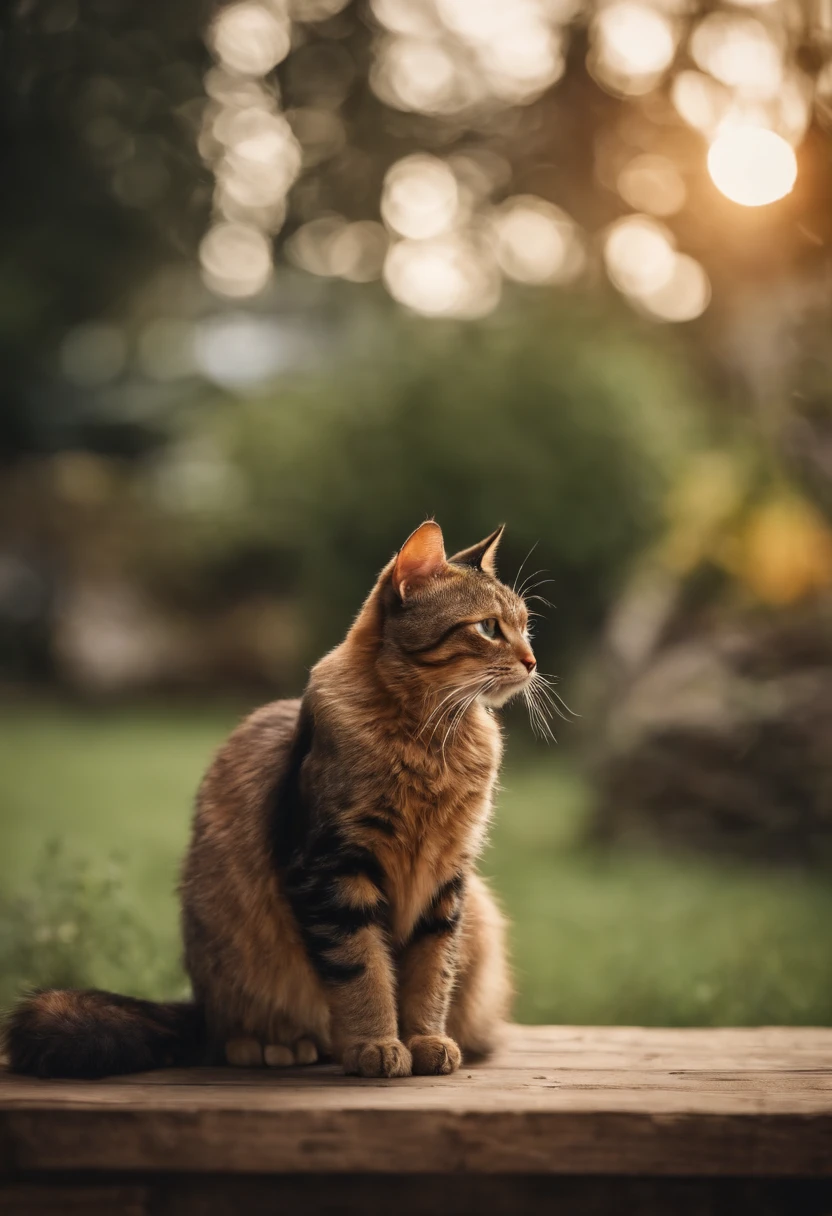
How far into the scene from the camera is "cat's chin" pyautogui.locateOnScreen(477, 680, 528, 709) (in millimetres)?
2348

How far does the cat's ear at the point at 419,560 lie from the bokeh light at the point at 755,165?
79.3 inches

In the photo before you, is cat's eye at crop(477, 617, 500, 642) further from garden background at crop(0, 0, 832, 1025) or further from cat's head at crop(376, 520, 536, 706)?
garden background at crop(0, 0, 832, 1025)

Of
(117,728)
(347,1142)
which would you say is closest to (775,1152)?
(347,1142)

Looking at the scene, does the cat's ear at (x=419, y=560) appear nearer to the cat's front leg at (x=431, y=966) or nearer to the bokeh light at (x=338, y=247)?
the cat's front leg at (x=431, y=966)

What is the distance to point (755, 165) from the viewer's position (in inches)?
141

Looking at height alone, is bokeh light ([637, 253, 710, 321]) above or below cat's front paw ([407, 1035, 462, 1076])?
above

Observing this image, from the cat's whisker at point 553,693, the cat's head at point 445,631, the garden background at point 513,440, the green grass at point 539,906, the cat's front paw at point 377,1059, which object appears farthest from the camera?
the garden background at point 513,440

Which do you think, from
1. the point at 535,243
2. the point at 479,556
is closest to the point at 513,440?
the point at 535,243

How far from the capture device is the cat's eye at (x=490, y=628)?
236 centimetres

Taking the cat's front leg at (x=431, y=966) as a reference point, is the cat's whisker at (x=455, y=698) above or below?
above

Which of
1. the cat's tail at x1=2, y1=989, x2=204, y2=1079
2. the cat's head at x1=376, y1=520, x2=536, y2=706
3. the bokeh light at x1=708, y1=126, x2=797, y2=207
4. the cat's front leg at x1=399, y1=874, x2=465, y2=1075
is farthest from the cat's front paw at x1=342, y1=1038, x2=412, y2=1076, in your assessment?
the bokeh light at x1=708, y1=126, x2=797, y2=207

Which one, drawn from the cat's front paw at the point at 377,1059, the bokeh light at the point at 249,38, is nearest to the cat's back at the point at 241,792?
the cat's front paw at the point at 377,1059

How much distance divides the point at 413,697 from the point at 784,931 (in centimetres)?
282

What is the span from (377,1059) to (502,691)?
750 mm
